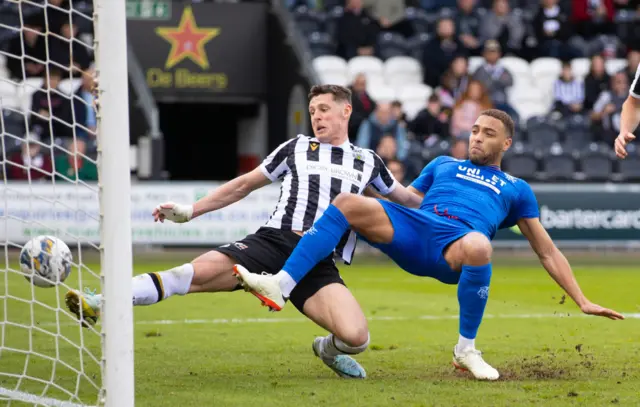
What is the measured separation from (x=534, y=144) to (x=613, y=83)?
5.85ft

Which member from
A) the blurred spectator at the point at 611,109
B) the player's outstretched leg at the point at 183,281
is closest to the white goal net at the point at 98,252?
the player's outstretched leg at the point at 183,281

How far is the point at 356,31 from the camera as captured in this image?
63.5 ft

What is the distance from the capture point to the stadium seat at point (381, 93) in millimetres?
19422

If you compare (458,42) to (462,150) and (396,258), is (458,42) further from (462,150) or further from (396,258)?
(396,258)

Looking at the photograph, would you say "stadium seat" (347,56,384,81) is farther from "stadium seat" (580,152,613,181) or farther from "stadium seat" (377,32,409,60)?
"stadium seat" (580,152,613,181)

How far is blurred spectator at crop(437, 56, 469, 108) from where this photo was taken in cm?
1817

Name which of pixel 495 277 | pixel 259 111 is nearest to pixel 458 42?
pixel 259 111

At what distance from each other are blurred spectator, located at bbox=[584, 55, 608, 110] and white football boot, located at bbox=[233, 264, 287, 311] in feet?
46.9

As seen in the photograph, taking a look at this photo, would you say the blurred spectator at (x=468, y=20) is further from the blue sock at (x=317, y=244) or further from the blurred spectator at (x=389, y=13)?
the blue sock at (x=317, y=244)

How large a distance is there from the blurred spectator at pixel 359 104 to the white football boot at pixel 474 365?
36.1 ft

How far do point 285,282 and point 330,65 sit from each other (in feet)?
44.5

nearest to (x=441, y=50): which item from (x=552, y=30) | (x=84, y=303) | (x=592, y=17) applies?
(x=552, y=30)

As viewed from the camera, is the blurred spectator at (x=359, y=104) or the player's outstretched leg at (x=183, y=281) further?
the blurred spectator at (x=359, y=104)

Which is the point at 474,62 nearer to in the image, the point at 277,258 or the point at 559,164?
the point at 559,164
